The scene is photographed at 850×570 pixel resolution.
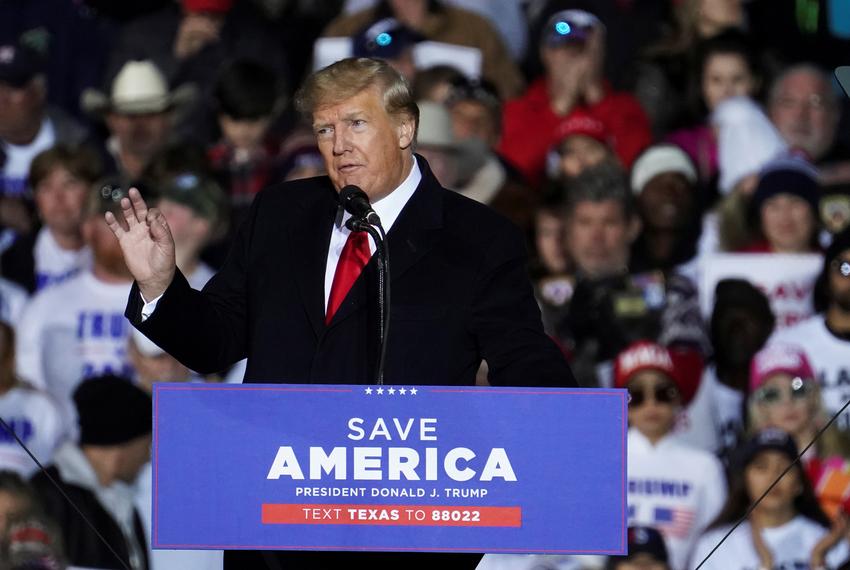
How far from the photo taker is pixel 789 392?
629 centimetres

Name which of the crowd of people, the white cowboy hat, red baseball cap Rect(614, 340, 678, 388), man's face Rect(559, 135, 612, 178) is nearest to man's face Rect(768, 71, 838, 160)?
the crowd of people

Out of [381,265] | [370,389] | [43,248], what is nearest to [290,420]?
[370,389]

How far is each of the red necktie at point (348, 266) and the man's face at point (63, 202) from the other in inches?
163

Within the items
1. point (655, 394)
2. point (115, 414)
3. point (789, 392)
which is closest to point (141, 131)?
point (115, 414)

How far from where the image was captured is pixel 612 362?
21.3 feet

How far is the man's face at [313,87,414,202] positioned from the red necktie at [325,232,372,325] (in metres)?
0.09

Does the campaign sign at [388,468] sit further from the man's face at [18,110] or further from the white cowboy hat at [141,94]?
the man's face at [18,110]

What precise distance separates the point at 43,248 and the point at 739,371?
2883 millimetres

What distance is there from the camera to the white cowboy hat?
776 centimetres

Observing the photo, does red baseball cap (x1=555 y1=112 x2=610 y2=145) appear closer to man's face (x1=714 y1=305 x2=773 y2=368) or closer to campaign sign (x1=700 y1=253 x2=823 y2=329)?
campaign sign (x1=700 y1=253 x2=823 y2=329)

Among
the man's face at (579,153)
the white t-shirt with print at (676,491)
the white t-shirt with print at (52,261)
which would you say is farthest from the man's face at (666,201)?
the white t-shirt with print at (52,261)

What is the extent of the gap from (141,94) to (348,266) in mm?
4579

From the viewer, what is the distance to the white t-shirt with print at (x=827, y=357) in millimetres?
6344

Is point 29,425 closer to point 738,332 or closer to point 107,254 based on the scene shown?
point 107,254
